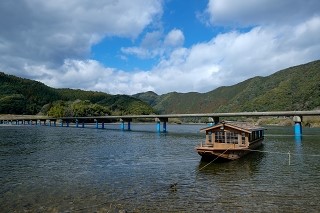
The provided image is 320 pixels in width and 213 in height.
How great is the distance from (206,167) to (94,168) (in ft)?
42.5

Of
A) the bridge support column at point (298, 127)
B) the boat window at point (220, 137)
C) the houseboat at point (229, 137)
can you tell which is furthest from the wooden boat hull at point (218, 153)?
the bridge support column at point (298, 127)

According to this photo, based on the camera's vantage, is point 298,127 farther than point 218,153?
Yes

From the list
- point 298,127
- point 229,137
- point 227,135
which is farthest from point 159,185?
point 298,127

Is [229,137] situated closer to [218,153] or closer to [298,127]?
[218,153]

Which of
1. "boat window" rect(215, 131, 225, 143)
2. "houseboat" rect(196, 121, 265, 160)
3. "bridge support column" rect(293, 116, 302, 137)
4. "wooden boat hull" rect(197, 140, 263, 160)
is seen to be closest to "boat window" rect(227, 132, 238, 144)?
"houseboat" rect(196, 121, 265, 160)

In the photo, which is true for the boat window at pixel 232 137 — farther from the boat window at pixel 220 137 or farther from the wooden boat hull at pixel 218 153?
the wooden boat hull at pixel 218 153

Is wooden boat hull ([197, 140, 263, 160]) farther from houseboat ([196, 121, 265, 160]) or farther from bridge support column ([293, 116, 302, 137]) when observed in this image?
bridge support column ([293, 116, 302, 137])

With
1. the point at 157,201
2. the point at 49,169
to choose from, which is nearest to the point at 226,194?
the point at 157,201

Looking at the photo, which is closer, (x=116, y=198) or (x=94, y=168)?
(x=116, y=198)

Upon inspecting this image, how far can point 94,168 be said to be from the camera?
34062mm

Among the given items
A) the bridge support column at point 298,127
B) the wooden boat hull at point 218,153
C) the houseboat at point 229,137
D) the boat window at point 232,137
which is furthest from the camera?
the bridge support column at point 298,127

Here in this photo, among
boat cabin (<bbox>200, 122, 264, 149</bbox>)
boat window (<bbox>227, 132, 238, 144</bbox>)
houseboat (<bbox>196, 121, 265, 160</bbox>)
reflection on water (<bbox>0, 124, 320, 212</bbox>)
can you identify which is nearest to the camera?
reflection on water (<bbox>0, 124, 320, 212</bbox>)

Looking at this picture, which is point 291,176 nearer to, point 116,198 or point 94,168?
point 116,198

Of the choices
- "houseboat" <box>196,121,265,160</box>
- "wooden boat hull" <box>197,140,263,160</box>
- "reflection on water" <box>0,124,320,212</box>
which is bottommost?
"reflection on water" <box>0,124,320,212</box>
